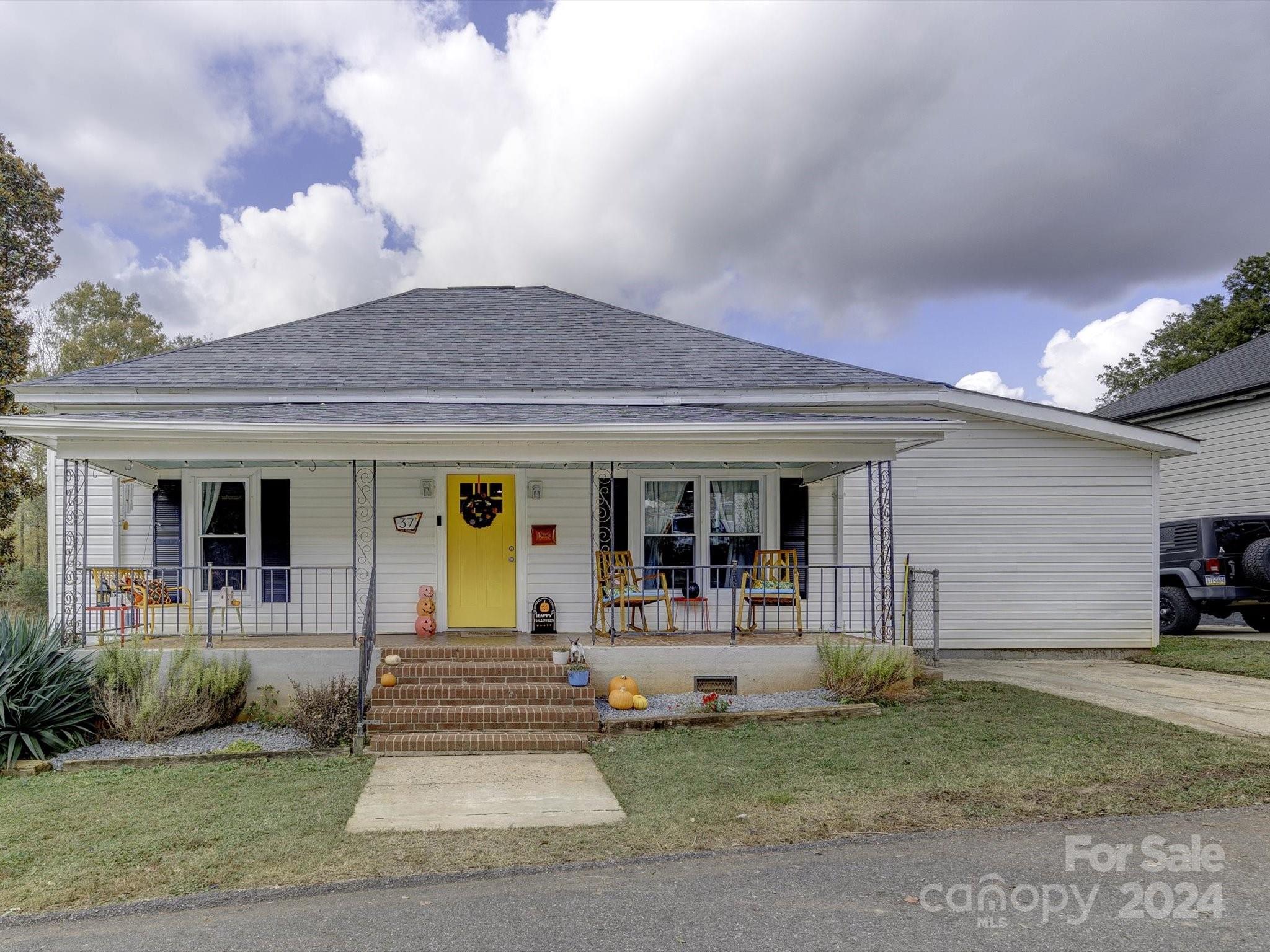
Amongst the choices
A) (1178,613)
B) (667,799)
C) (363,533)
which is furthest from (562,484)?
(1178,613)

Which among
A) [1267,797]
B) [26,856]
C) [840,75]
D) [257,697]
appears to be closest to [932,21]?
[840,75]

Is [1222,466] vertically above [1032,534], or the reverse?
[1222,466]

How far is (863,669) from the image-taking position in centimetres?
802

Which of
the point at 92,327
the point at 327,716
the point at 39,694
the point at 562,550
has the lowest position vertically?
the point at 327,716

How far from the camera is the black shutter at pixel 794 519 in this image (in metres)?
10.2

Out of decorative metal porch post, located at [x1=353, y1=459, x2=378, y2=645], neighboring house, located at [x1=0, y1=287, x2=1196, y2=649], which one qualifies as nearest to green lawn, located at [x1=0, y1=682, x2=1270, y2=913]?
neighboring house, located at [x1=0, y1=287, x2=1196, y2=649]

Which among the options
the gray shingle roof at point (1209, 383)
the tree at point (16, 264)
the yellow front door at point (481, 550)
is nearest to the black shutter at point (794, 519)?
the yellow front door at point (481, 550)

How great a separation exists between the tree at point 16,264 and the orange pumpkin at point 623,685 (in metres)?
16.0

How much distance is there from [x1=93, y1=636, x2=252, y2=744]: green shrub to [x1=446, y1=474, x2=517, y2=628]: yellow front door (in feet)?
8.85

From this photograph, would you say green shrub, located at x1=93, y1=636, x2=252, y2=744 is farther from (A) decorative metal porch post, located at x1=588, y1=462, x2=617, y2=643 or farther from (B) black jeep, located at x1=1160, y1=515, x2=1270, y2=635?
(B) black jeep, located at x1=1160, y1=515, x2=1270, y2=635

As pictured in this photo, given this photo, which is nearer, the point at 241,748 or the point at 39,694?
the point at 241,748

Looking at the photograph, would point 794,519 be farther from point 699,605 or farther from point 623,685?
point 623,685

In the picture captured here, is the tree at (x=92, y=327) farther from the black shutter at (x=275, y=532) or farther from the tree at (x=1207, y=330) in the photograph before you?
the tree at (x=1207, y=330)

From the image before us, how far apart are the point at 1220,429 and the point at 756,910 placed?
17668 mm
